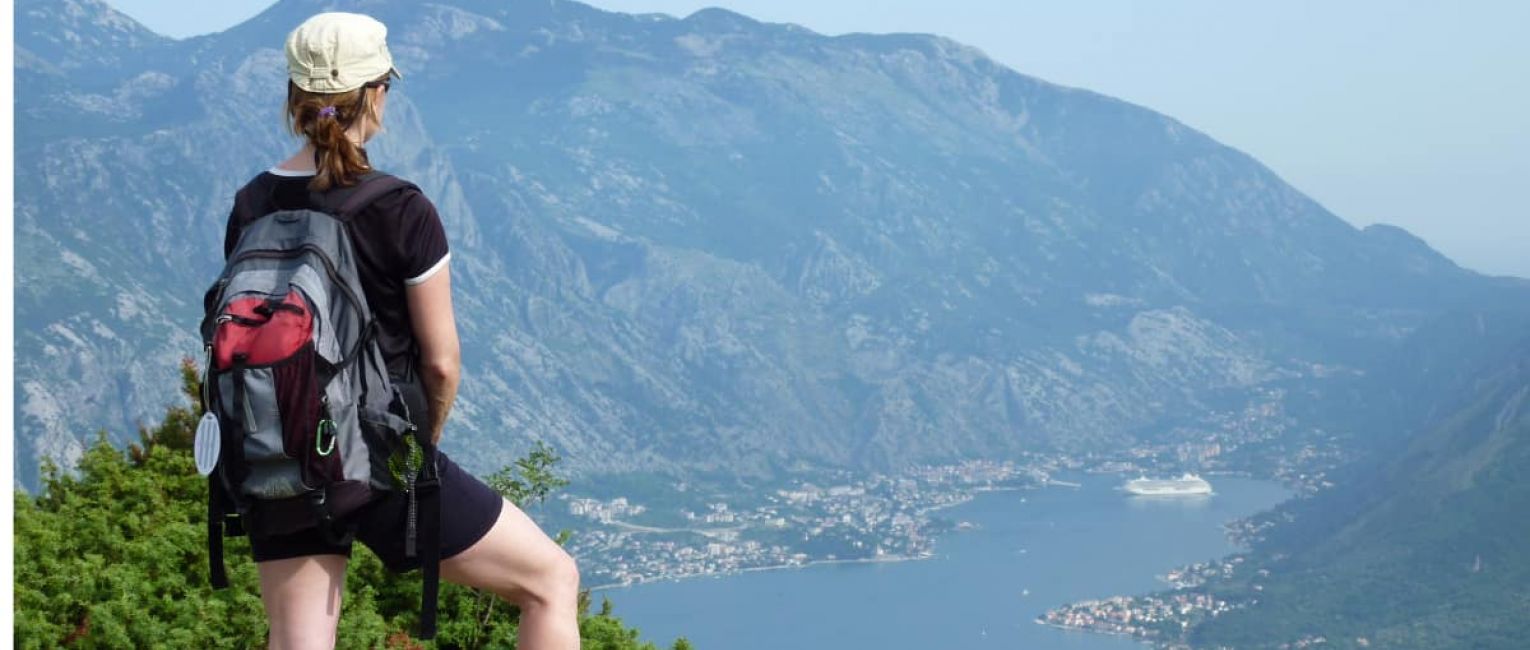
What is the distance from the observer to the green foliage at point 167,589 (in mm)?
5199

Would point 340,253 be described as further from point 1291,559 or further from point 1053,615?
point 1291,559

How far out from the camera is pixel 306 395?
2.72 metres

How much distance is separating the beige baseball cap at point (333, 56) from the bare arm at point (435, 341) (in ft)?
1.18

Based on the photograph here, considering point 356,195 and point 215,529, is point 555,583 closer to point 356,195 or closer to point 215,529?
point 215,529

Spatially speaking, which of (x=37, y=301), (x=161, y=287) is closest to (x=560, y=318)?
(x=161, y=287)

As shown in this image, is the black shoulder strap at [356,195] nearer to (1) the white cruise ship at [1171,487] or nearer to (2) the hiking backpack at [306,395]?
(2) the hiking backpack at [306,395]

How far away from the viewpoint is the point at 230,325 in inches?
109

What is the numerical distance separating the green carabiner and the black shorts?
0.61 ft

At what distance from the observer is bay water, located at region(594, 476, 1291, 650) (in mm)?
88938

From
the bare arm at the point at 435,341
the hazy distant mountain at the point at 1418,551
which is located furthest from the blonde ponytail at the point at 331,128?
the hazy distant mountain at the point at 1418,551

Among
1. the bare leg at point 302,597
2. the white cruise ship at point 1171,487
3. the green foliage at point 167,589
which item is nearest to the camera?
the bare leg at point 302,597

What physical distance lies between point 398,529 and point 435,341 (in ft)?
1.08

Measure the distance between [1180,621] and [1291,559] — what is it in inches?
685

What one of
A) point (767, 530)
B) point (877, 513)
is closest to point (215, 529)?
point (767, 530)
